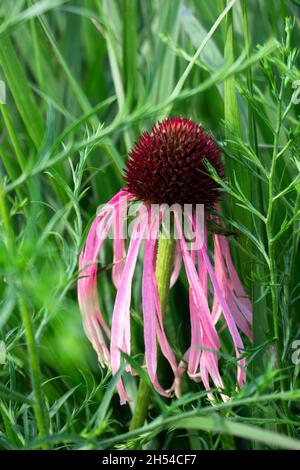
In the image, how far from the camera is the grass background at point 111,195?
1.23 feet

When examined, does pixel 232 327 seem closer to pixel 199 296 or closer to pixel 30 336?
pixel 199 296

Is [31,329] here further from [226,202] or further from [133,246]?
[226,202]

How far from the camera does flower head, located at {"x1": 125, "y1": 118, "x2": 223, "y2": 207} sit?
0.57 metres

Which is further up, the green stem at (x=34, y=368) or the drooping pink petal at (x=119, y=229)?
the drooping pink petal at (x=119, y=229)

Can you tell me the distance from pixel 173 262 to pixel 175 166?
0.08 meters

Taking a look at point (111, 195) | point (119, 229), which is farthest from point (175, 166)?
point (111, 195)

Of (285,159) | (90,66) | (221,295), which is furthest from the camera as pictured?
(90,66)

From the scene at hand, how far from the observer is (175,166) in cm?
58

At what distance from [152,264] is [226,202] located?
0.73 feet

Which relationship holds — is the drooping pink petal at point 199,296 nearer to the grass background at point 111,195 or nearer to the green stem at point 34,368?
the grass background at point 111,195

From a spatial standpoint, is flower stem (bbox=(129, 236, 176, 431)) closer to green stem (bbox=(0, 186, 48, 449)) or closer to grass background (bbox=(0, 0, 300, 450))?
grass background (bbox=(0, 0, 300, 450))

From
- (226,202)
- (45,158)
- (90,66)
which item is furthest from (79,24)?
(45,158)

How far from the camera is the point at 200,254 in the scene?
0.59 meters

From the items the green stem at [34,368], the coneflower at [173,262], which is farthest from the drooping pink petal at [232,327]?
the green stem at [34,368]
